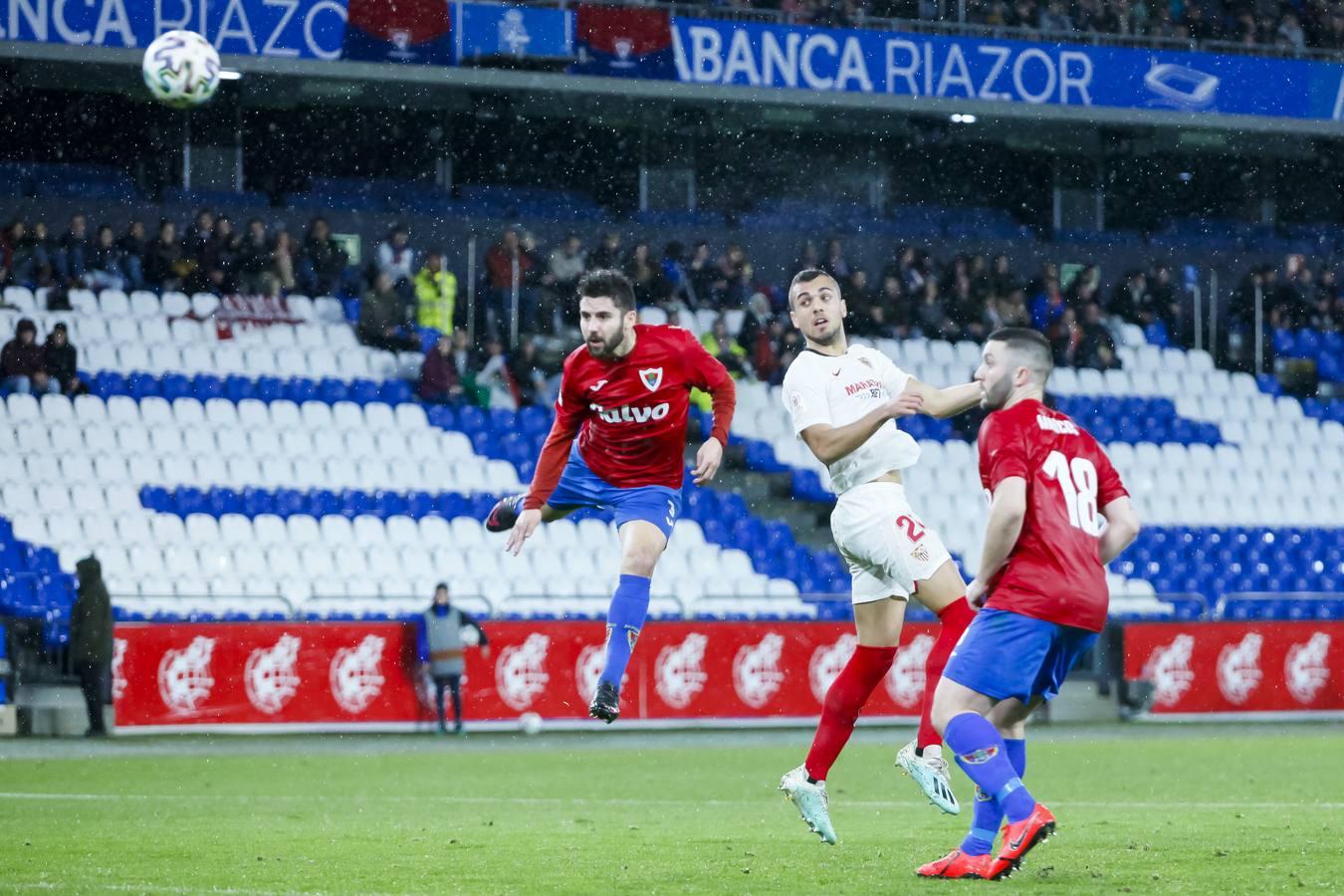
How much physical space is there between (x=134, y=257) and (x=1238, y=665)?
14.0 metres

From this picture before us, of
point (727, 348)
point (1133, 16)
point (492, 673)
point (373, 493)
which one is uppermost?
point (1133, 16)

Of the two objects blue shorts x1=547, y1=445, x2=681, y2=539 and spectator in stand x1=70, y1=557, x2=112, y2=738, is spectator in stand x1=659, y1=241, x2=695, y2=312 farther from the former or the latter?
blue shorts x1=547, y1=445, x2=681, y2=539

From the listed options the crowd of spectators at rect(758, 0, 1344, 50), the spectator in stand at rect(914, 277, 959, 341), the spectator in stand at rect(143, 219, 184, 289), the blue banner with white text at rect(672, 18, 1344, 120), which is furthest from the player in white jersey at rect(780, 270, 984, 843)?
the crowd of spectators at rect(758, 0, 1344, 50)

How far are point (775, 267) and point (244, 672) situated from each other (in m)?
13.4

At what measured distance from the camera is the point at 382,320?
25.1 meters

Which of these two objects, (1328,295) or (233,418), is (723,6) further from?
(1328,295)

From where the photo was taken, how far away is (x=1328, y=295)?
30.4 m

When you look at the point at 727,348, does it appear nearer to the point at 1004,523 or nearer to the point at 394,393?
the point at 394,393

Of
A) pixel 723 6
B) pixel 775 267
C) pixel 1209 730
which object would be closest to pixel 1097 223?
pixel 775 267

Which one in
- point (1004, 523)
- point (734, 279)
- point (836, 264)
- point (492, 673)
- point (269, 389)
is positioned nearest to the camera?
point (1004, 523)

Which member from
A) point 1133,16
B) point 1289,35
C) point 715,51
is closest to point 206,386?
point 715,51

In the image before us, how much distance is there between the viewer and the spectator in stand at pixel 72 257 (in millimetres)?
23844

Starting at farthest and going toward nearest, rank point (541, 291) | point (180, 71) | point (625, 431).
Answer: point (541, 291) < point (180, 71) < point (625, 431)

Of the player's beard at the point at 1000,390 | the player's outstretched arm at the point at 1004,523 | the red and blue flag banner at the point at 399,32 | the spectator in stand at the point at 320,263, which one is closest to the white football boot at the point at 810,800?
the player's outstretched arm at the point at 1004,523
